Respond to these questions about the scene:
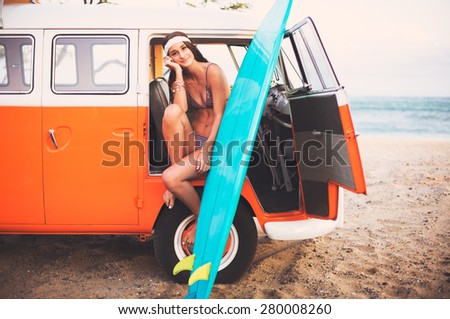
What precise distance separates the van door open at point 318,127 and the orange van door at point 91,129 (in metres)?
1.26

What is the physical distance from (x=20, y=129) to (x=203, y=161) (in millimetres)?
1391

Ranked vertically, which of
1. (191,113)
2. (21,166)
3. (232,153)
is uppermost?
(191,113)

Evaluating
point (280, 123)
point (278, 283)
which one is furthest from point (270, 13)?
point (278, 283)

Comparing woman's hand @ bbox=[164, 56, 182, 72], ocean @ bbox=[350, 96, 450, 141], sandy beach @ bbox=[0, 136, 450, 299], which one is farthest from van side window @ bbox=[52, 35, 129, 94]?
ocean @ bbox=[350, 96, 450, 141]

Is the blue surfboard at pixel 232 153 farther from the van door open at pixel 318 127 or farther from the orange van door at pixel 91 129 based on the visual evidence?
the orange van door at pixel 91 129

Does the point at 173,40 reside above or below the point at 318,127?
above

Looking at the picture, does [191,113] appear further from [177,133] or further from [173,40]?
[173,40]

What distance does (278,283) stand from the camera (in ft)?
13.1

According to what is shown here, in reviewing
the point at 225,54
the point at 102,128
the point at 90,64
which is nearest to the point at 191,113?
the point at 225,54

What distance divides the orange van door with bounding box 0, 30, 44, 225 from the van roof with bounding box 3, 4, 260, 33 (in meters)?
0.12

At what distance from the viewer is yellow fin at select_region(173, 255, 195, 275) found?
12.0ft

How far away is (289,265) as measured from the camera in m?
4.41

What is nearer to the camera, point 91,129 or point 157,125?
point 91,129

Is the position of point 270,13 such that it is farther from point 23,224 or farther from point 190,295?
point 23,224
